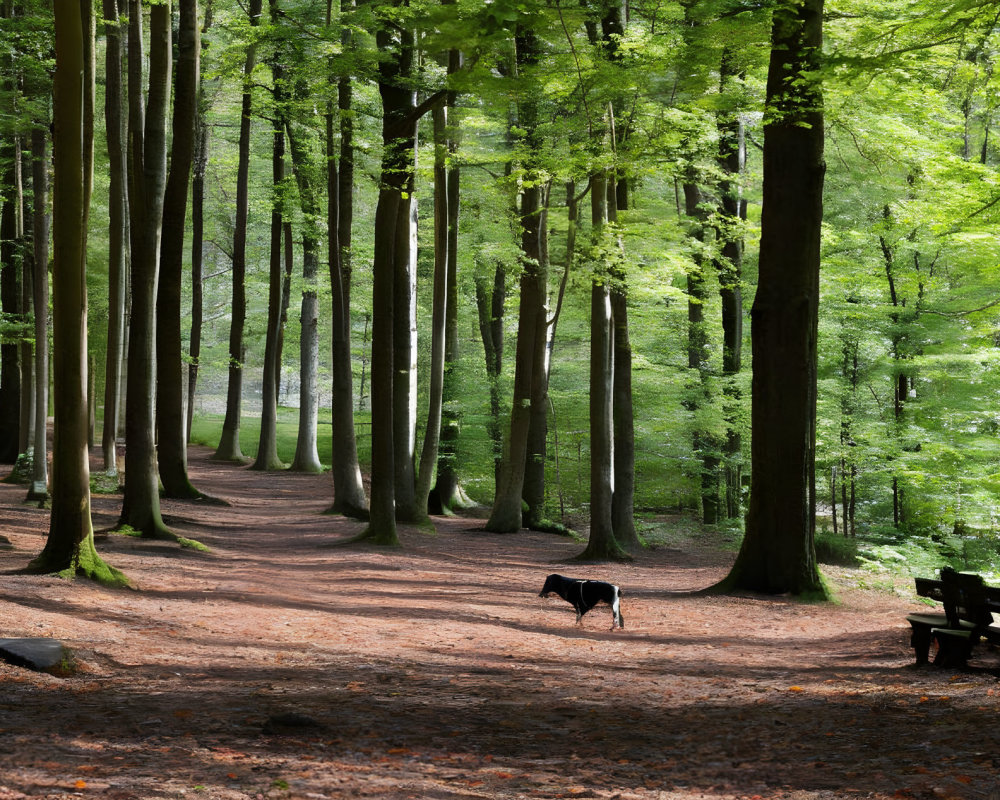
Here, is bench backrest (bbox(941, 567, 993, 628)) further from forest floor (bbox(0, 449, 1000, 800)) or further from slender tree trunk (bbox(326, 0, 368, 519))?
slender tree trunk (bbox(326, 0, 368, 519))

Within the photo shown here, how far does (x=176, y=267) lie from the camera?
14.3m

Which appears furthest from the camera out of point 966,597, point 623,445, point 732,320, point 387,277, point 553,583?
point 732,320

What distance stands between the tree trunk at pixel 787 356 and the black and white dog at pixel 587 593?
262cm

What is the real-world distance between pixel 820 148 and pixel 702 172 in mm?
6457

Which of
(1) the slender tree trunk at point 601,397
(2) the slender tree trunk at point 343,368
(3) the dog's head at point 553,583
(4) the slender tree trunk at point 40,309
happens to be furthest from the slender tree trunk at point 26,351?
(3) the dog's head at point 553,583

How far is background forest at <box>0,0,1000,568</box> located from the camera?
12117 millimetres

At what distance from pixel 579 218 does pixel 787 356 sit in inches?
250

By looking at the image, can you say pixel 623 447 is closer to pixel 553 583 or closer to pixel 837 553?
pixel 837 553

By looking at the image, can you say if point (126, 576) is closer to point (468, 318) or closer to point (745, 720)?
point (745, 720)

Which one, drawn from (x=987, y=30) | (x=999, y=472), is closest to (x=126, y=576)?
(x=987, y=30)

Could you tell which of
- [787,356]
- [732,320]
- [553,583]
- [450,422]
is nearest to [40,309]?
[553,583]

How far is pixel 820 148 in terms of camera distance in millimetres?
10680

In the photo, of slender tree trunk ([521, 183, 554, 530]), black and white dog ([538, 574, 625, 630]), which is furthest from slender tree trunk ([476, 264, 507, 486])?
black and white dog ([538, 574, 625, 630])

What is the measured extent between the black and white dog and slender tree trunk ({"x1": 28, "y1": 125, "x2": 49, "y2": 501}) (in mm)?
9157
